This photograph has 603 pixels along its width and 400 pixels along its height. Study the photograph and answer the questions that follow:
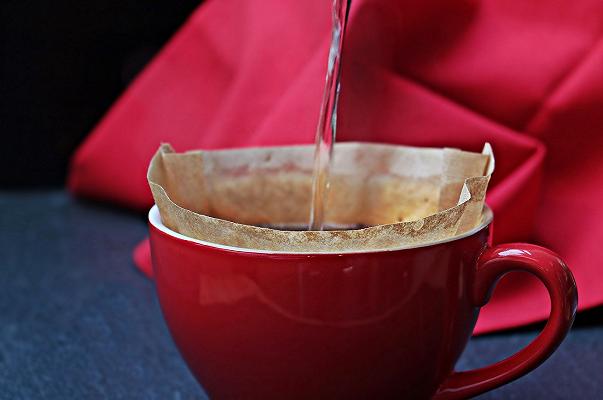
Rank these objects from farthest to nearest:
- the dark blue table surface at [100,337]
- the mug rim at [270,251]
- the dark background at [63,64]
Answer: the dark background at [63,64], the dark blue table surface at [100,337], the mug rim at [270,251]

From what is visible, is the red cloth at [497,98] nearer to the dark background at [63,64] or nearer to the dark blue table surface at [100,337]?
the dark blue table surface at [100,337]

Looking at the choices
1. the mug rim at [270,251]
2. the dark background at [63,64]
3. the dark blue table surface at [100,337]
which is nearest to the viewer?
the mug rim at [270,251]

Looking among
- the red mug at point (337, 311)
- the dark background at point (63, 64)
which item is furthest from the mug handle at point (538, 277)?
the dark background at point (63, 64)

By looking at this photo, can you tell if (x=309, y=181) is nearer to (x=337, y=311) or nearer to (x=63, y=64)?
(x=337, y=311)

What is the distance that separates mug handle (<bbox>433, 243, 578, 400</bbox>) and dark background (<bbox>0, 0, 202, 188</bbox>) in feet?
1.73

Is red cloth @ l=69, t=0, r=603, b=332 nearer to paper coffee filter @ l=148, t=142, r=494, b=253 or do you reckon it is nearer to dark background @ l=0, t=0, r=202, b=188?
paper coffee filter @ l=148, t=142, r=494, b=253

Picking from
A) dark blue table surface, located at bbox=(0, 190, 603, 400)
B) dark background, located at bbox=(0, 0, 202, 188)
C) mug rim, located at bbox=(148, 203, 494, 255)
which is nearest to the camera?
mug rim, located at bbox=(148, 203, 494, 255)

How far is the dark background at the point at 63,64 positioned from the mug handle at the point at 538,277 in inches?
20.7

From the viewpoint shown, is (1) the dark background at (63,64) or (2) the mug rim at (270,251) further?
(1) the dark background at (63,64)

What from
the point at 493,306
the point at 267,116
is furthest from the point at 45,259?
the point at 493,306

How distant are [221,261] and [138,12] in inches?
21.0

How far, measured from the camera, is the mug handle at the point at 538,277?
278mm

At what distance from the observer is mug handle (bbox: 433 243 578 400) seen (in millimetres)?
278

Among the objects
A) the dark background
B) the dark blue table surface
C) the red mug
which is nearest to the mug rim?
the red mug
